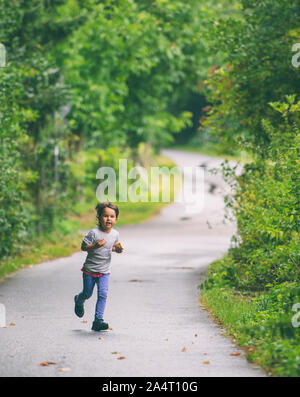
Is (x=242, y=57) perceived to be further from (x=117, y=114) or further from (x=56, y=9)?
(x=117, y=114)

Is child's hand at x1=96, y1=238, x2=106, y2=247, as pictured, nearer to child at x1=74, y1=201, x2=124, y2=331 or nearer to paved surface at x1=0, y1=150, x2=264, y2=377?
child at x1=74, y1=201, x2=124, y2=331

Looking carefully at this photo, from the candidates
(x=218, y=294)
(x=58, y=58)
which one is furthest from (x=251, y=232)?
(x=58, y=58)

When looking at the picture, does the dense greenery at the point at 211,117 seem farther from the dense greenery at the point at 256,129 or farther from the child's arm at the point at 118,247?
the child's arm at the point at 118,247

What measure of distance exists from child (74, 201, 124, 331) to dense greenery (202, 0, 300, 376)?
64.9 inches

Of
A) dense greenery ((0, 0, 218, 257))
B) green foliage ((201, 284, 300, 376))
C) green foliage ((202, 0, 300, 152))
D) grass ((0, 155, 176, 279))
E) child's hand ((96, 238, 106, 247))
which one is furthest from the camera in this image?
grass ((0, 155, 176, 279))

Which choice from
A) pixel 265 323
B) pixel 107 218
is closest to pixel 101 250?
pixel 107 218

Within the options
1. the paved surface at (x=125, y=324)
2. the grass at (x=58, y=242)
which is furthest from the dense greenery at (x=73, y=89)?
the paved surface at (x=125, y=324)

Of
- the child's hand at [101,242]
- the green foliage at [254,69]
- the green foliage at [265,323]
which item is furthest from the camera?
the green foliage at [254,69]

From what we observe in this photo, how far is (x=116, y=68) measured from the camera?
30953mm

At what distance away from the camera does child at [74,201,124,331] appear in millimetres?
9930

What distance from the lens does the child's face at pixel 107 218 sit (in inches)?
391

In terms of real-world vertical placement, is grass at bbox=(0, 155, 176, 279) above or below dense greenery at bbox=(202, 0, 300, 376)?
below

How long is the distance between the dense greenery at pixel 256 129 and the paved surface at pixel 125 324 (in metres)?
0.77

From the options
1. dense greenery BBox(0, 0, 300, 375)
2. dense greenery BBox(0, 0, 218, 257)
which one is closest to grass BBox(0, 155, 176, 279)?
dense greenery BBox(0, 0, 300, 375)
